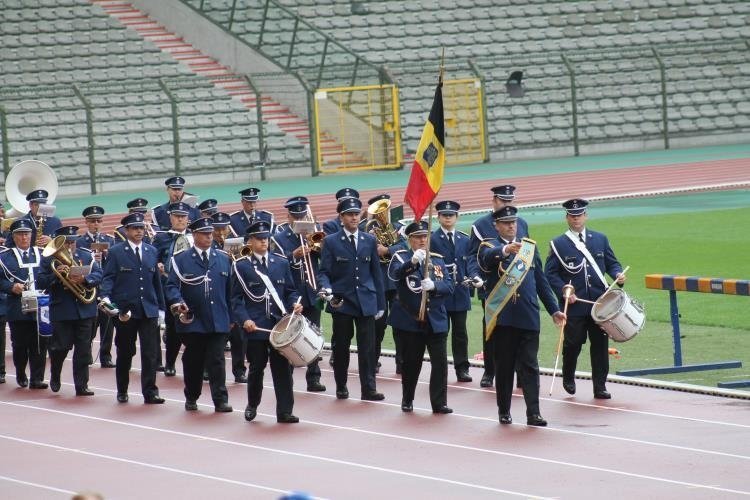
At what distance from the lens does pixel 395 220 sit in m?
16.4

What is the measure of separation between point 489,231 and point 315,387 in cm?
221

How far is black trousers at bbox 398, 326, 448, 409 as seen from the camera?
13.1 metres

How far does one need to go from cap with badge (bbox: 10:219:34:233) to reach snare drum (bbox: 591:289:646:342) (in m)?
5.89

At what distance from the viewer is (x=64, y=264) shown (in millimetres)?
14727

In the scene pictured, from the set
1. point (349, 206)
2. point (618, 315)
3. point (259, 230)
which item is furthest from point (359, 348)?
point (618, 315)

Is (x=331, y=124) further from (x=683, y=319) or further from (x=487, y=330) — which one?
(x=487, y=330)

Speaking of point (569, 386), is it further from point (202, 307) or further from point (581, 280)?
point (202, 307)

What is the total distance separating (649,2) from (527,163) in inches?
275

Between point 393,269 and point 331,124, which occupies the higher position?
point 331,124

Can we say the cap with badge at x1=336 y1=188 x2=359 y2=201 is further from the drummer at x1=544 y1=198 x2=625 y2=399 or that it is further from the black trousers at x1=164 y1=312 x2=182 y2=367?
the drummer at x1=544 y1=198 x2=625 y2=399

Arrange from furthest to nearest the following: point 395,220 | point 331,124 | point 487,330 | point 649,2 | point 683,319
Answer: point 649,2 < point 331,124 < point 683,319 < point 395,220 < point 487,330

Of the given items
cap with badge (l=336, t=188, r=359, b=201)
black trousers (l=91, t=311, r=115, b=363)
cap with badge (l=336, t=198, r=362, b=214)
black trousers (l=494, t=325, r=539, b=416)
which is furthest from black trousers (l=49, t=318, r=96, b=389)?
black trousers (l=494, t=325, r=539, b=416)

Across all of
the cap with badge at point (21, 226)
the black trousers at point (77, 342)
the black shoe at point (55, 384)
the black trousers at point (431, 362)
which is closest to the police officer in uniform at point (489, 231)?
the black trousers at point (431, 362)

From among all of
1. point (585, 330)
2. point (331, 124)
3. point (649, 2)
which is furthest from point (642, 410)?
point (649, 2)
